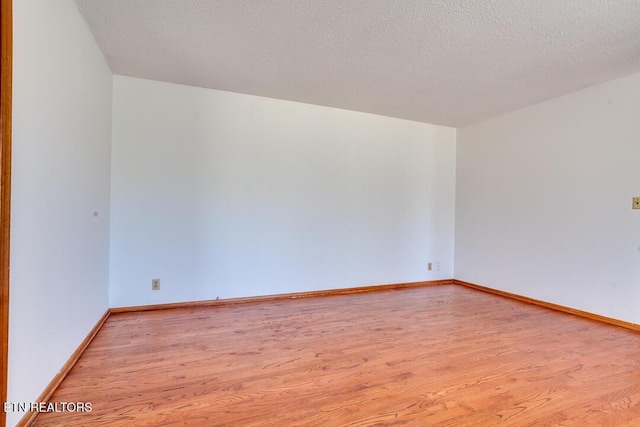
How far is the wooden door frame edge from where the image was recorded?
1149mm

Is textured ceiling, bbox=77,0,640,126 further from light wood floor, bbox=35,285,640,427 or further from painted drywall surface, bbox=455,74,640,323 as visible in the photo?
light wood floor, bbox=35,285,640,427

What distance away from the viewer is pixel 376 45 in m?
2.30

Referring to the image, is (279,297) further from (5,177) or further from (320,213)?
(5,177)

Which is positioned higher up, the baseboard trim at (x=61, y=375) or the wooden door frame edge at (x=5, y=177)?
the wooden door frame edge at (x=5, y=177)

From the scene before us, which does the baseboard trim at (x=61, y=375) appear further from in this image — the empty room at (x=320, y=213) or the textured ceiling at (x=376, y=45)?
the textured ceiling at (x=376, y=45)

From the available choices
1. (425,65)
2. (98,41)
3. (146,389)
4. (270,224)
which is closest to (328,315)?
(270,224)

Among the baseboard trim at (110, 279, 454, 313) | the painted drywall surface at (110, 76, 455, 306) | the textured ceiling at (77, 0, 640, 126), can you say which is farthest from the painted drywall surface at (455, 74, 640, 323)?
the baseboard trim at (110, 279, 454, 313)

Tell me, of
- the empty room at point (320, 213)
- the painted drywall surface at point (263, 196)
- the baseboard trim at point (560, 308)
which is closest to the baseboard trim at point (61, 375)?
the empty room at point (320, 213)

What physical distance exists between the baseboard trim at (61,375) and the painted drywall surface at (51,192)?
40 mm

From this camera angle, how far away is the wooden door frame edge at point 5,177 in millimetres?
1149

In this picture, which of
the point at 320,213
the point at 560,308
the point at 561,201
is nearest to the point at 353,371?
the point at 320,213

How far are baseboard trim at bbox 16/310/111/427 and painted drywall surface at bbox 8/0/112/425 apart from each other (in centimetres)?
4

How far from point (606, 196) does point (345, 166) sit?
2.57m

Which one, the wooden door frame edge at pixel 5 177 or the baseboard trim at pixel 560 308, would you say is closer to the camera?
the wooden door frame edge at pixel 5 177
